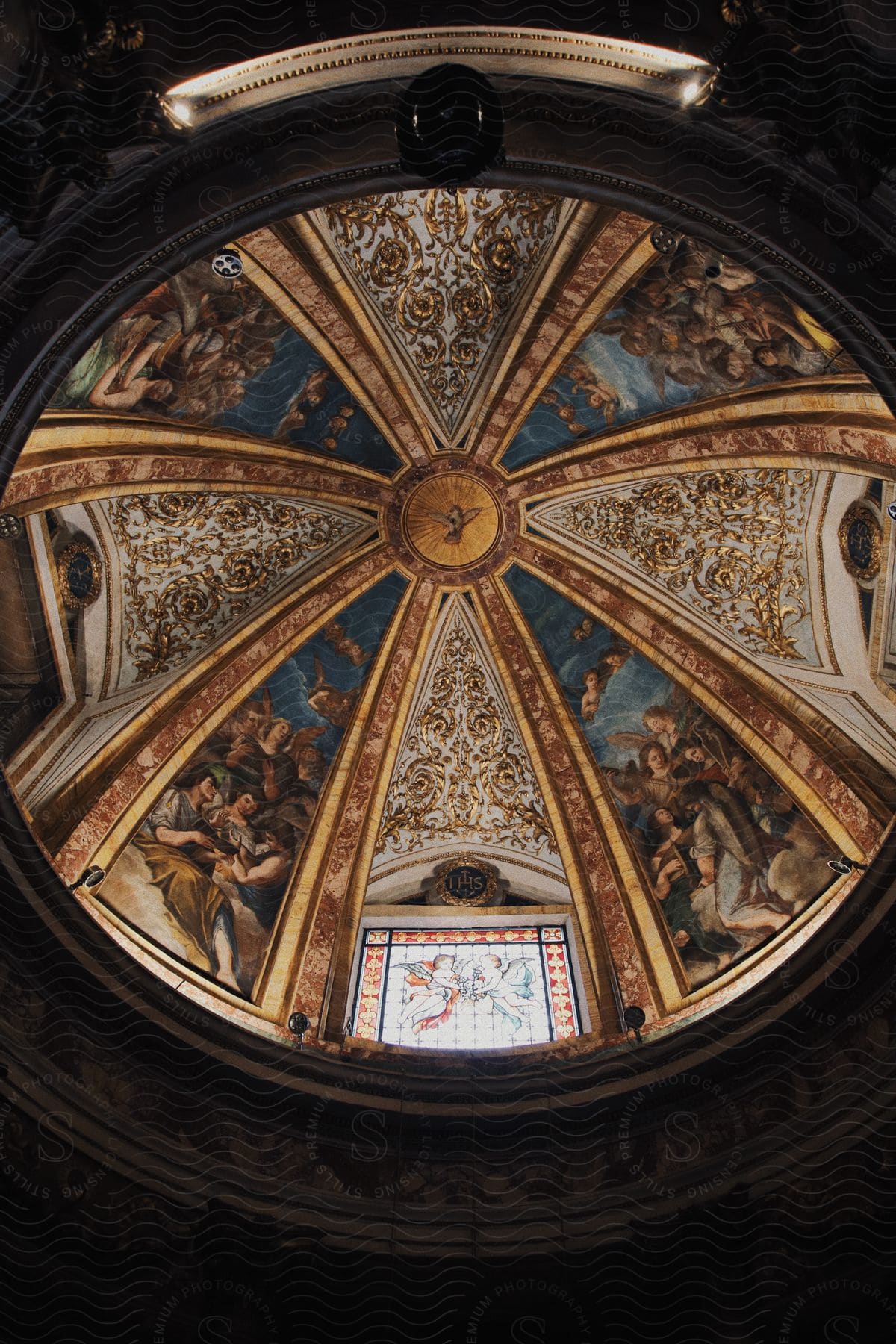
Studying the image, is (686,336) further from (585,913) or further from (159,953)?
(159,953)

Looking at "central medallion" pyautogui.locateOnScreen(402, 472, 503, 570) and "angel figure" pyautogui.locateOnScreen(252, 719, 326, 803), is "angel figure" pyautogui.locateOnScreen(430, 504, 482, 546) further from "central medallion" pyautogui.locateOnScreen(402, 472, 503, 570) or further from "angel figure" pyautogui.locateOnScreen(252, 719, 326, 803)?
"angel figure" pyautogui.locateOnScreen(252, 719, 326, 803)

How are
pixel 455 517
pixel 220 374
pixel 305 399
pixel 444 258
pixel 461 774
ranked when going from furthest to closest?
1. pixel 461 774
2. pixel 455 517
3. pixel 305 399
4. pixel 444 258
5. pixel 220 374

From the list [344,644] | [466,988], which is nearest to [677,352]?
[344,644]

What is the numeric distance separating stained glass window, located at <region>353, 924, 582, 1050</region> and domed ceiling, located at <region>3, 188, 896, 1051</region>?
43mm

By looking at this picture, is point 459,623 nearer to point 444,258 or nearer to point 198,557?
point 198,557

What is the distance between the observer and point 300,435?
14.8 metres

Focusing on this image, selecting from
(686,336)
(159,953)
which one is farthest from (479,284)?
(159,953)

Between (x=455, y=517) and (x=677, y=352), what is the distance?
3.75 metres

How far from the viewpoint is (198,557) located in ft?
48.5

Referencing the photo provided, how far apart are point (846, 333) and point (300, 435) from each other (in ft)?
24.0

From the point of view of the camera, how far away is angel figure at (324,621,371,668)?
1586 cm

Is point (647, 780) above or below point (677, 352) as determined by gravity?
below

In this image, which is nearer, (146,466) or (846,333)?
(846,333)

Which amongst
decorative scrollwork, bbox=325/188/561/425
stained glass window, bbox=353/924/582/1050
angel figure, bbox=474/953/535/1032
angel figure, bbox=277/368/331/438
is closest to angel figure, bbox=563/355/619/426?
decorative scrollwork, bbox=325/188/561/425
